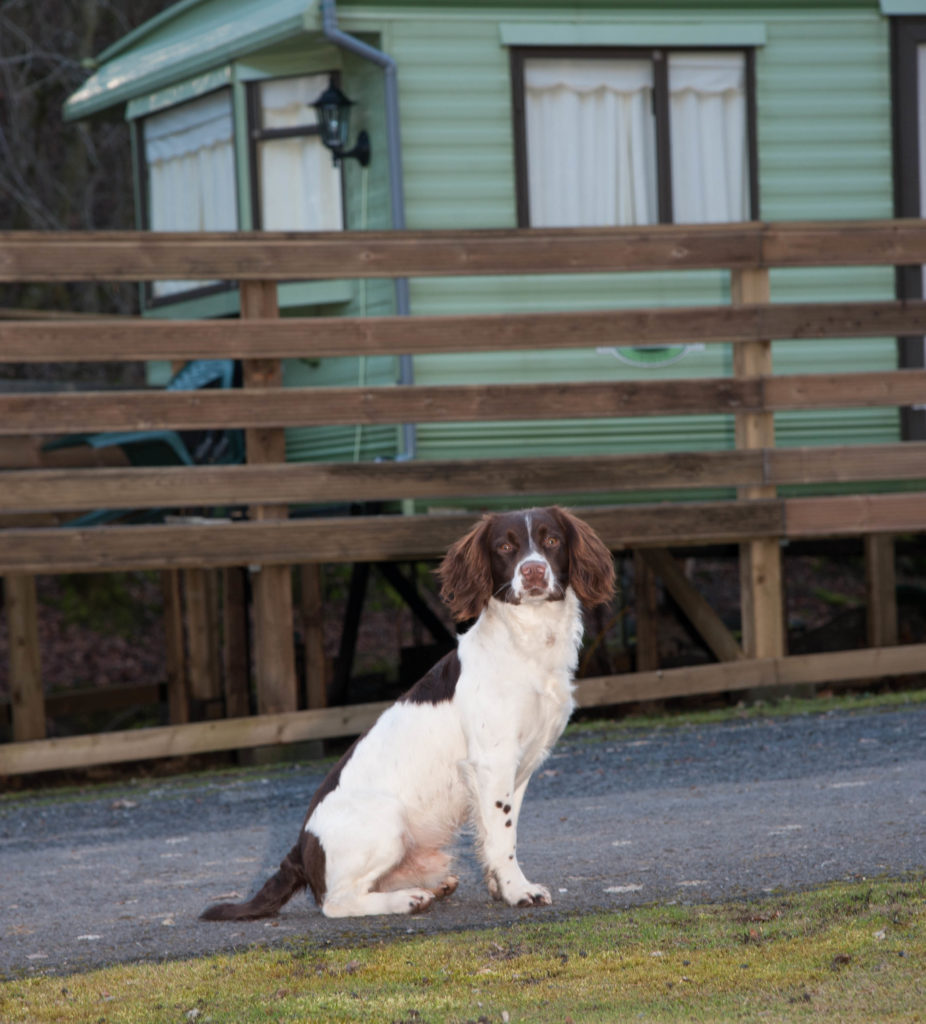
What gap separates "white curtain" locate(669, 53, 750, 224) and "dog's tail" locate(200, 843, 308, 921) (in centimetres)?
774

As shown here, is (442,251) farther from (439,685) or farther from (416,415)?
(439,685)

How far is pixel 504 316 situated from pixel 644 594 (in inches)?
164

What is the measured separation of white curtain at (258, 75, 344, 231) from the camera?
37.3 feet

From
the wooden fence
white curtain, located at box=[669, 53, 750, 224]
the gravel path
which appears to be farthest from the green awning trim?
the gravel path

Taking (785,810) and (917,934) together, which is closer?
(917,934)

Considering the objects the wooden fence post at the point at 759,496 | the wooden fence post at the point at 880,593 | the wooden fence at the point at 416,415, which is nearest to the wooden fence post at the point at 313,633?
the wooden fence at the point at 416,415

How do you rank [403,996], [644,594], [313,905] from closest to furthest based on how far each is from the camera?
[403,996], [313,905], [644,594]

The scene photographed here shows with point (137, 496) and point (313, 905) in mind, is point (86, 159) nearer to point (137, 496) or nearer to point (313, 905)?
point (137, 496)

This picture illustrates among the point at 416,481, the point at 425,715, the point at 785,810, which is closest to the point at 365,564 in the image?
the point at 416,481

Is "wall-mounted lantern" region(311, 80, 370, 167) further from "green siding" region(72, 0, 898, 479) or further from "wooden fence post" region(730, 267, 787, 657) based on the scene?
"wooden fence post" region(730, 267, 787, 657)

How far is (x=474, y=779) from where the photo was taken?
4.61 metres

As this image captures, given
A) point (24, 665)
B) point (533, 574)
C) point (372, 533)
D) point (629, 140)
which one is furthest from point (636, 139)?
point (533, 574)

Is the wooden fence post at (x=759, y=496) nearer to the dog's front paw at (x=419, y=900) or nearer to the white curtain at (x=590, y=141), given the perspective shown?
the white curtain at (x=590, y=141)

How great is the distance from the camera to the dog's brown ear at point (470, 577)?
4.80 meters
